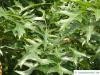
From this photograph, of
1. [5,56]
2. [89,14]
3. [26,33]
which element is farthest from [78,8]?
[5,56]

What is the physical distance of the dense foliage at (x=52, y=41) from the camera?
4.84 feet

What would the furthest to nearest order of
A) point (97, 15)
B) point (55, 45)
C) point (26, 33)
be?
point (26, 33) → point (55, 45) → point (97, 15)

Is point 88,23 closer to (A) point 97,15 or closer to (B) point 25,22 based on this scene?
(A) point 97,15

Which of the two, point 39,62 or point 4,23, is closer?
point 39,62

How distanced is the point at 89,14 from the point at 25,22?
0.30 m

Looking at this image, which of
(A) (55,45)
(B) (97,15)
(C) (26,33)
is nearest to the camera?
(B) (97,15)

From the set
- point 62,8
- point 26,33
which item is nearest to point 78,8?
point 62,8

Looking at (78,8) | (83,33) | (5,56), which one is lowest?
(5,56)

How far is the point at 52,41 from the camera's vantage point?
1.56m

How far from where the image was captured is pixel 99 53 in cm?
147

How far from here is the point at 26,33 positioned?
165cm

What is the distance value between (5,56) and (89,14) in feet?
1.43

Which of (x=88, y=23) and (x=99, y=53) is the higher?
(x=88, y=23)

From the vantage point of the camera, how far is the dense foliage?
1.47 meters
